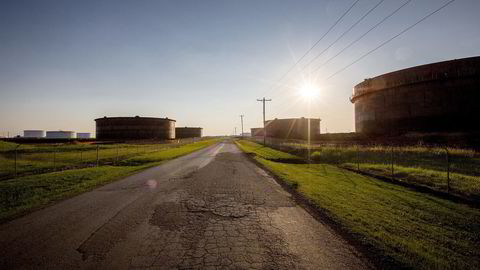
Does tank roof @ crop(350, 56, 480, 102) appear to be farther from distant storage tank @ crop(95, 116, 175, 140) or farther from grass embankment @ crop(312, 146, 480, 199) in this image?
distant storage tank @ crop(95, 116, 175, 140)

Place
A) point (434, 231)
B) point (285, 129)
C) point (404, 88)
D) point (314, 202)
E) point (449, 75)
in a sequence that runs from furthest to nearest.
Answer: point (285, 129) → point (404, 88) → point (449, 75) → point (314, 202) → point (434, 231)

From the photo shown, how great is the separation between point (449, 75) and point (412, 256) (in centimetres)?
3453

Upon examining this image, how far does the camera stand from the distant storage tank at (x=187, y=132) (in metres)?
110

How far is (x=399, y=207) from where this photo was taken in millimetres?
6223

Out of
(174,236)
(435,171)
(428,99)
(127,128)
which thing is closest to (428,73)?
(428,99)

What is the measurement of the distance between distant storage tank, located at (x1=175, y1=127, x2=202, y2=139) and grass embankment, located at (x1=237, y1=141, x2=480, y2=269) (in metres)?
105

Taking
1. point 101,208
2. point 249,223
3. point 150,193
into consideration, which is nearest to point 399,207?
point 249,223

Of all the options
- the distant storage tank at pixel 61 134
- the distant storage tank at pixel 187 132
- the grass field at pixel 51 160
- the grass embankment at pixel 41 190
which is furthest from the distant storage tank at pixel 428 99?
the distant storage tank at pixel 61 134

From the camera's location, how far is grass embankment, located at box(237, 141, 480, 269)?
3.56 m

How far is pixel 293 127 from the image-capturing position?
75.8m

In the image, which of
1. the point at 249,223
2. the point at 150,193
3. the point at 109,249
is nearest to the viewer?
the point at 109,249

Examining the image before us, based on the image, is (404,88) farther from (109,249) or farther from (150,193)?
(109,249)

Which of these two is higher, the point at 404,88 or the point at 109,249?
the point at 404,88

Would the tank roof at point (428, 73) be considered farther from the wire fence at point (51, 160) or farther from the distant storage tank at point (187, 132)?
the distant storage tank at point (187, 132)
